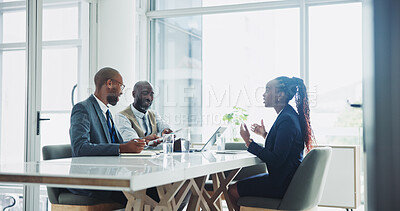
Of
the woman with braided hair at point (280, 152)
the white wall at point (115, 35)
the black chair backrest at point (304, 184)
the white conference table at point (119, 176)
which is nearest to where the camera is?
the white conference table at point (119, 176)

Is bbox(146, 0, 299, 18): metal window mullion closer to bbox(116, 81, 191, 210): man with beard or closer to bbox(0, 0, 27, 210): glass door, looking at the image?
bbox(116, 81, 191, 210): man with beard

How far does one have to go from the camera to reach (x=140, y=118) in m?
4.26

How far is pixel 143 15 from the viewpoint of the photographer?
6.44 metres

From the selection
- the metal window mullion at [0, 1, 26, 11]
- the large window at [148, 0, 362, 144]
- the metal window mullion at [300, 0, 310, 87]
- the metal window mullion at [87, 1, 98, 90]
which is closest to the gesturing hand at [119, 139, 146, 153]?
the metal window mullion at [0, 1, 26, 11]

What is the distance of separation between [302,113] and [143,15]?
11.9 ft

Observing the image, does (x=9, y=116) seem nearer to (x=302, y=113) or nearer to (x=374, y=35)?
(x=302, y=113)

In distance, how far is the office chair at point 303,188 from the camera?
2.99 m

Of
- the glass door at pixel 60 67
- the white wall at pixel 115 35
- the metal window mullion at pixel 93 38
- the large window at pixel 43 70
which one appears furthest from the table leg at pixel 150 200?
the white wall at pixel 115 35

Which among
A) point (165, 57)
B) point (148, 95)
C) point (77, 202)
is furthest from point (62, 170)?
point (165, 57)

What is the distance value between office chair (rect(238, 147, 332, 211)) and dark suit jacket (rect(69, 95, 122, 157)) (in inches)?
40.1

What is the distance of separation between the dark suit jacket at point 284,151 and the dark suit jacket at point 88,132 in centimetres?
98

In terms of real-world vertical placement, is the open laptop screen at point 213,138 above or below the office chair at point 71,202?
Answer: above

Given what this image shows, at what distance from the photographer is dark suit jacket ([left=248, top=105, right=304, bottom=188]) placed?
10.3 ft

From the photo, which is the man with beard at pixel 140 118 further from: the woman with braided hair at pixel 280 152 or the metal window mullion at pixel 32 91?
the woman with braided hair at pixel 280 152
